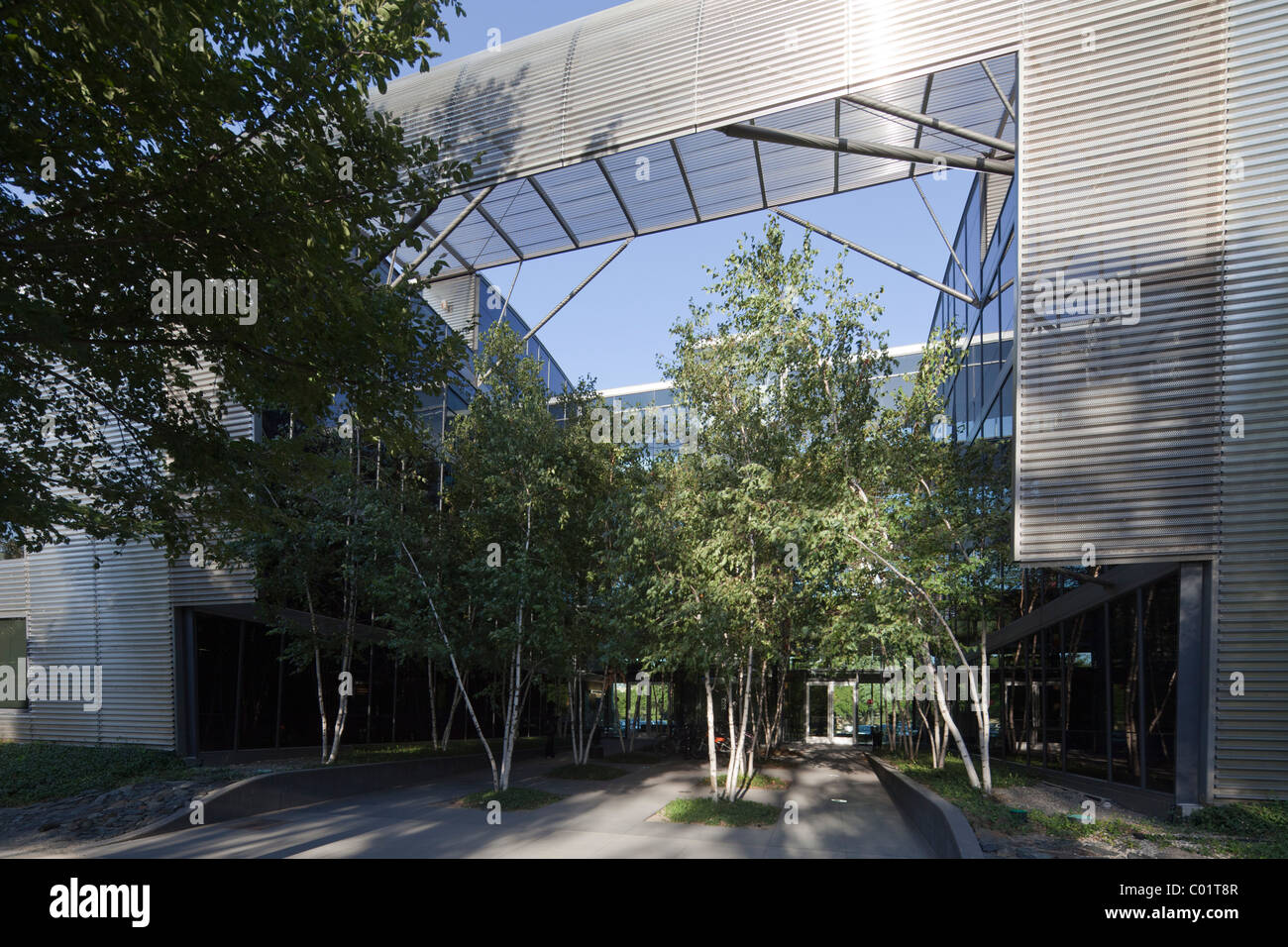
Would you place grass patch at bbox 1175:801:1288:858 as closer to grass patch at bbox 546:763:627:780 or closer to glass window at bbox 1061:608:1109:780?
glass window at bbox 1061:608:1109:780

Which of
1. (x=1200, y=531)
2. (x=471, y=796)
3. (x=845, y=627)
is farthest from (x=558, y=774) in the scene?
(x=1200, y=531)

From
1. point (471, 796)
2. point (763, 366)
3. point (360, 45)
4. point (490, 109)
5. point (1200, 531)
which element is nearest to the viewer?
point (360, 45)

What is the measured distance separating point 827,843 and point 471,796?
7.89 meters

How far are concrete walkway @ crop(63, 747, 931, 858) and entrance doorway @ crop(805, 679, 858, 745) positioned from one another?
2235 centimetres

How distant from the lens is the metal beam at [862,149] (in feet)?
60.3

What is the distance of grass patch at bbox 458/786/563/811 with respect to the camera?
16172mm

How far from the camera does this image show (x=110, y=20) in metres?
7.10

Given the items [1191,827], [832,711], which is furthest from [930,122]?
[832,711]

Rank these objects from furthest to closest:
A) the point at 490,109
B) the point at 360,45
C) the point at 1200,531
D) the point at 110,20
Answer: the point at 490,109 → the point at 1200,531 → the point at 360,45 → the point at 110,20

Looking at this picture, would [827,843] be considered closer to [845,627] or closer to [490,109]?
[845,627]

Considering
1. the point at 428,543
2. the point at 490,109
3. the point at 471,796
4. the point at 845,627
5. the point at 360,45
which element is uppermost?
the point at 490,109

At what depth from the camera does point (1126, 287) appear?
43.1 feet

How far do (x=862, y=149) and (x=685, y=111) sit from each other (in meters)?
4.50

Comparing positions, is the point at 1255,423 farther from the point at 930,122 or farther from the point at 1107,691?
the point at 930,122
